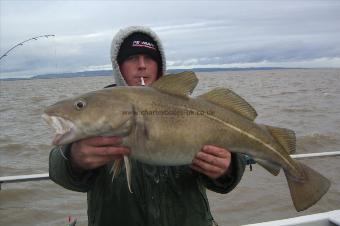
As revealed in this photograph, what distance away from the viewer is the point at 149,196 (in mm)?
2953

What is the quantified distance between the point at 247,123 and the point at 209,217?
77 centimetres

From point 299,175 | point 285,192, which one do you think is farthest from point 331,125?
point 299,175

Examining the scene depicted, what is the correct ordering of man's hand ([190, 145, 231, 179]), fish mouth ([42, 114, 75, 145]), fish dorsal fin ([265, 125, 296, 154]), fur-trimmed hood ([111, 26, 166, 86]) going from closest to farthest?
fish mouth ([42, 114, 75, 145])
man's hand ([190, 145, 231, 179])
fish dorsal fin ([265, 125, 296, 154])
fur-trimmed hood ([111, 26, 166, 86])

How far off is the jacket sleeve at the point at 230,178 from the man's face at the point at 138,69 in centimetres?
99

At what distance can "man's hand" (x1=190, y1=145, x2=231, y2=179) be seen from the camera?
8.67 ft

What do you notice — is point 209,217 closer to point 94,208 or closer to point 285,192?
point 94,208

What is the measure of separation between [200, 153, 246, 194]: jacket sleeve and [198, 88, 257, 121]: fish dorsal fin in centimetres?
31

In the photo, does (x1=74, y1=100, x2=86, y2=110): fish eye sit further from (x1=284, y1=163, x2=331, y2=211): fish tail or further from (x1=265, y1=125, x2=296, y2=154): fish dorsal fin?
(x1=284, y1=163, x2=331, y2=211): fish tail

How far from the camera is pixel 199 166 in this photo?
8.89 feet

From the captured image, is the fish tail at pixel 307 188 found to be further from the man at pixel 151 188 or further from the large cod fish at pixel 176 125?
the man at pixel 151 188

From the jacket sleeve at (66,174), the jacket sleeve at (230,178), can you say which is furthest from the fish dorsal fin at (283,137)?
the jacket sleeve at (66,174)

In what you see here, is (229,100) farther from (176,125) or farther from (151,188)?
(151,188)

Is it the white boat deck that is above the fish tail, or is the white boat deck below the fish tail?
below

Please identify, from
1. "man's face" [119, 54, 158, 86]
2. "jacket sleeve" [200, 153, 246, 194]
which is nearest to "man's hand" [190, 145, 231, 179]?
"jacket sleeve" [200, 153, 246, 194]
